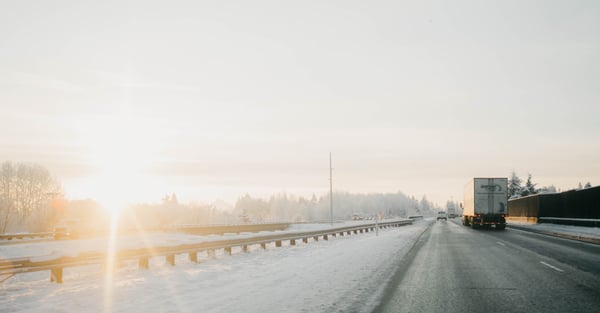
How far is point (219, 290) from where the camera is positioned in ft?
33.3

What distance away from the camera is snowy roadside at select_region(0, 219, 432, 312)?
8.38 meters

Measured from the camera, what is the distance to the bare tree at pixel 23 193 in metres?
72.5

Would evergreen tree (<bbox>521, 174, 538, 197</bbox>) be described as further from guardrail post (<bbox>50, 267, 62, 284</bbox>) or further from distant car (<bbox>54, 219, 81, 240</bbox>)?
guardrail post (<bbox>50, 267, 62, 284</bbox>)

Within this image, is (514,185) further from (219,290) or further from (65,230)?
(219,290)

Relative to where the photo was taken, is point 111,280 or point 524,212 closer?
point 111,280

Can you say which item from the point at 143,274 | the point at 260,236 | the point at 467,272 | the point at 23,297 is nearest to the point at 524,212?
the point at 260,236

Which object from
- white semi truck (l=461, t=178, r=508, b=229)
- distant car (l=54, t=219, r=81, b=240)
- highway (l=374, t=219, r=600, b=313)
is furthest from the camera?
white semi truck (l=461, t=178, r=508, b=229)

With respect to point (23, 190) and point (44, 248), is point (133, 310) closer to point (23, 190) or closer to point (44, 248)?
point (44, 248)

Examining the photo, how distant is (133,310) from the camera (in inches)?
321

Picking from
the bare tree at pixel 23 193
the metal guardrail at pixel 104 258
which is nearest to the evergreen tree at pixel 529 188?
the bare tree at pixel 23 193

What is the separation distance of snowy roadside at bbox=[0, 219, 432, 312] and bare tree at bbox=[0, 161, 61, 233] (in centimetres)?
6750

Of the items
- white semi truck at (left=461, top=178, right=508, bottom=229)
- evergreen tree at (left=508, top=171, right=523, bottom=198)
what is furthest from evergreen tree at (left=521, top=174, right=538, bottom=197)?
white semi truck at (left=461, top=178, right=508, bottom=229)

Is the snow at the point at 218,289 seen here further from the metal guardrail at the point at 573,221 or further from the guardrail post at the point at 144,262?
the metal guardrail at the point at 573,221

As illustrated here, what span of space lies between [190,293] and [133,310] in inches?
71.9
